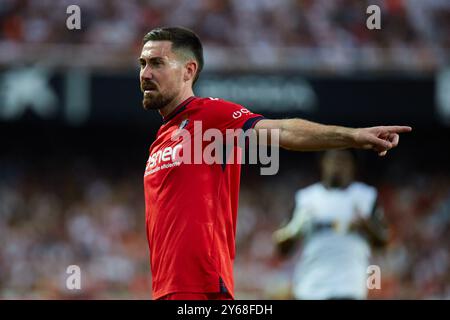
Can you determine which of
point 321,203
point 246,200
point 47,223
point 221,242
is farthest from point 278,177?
point 221,242

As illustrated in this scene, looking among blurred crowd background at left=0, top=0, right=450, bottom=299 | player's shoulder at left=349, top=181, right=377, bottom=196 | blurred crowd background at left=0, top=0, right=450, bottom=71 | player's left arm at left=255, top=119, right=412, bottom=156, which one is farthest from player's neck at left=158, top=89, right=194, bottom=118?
blurred crowd background at left=0, top=0, right=450, bottom=71

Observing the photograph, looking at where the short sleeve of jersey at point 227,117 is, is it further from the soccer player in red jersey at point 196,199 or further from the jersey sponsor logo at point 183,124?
the jersey sponsor logo at point 183,124

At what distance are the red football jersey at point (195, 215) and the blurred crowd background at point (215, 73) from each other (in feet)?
31.4

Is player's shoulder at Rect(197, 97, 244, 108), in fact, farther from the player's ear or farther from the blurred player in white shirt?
the blurred player in white shirt

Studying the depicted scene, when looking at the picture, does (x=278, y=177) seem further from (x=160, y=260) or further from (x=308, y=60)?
(x=160, y=260)

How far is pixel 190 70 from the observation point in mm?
4590

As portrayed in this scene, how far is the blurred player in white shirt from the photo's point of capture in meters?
7.08

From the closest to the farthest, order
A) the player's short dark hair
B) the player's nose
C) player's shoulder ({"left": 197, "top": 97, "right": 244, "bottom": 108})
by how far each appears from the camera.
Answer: player's shoulder ({"left": 197, "top": 97, "right": 244, "bottom": 108}) < the player's nose < the player's short dark hair

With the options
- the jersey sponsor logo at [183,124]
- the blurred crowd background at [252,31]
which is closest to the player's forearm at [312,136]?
the jersey sponsor logo at [183,124]

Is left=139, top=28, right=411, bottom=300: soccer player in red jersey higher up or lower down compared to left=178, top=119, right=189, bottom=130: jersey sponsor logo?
lower down

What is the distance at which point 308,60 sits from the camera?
14.3 meters

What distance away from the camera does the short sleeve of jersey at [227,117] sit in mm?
4137

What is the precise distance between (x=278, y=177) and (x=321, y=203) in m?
9.60

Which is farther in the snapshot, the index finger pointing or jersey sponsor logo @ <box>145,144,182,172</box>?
jersey sponsor logo @ <box>145,144,182,172</box>
